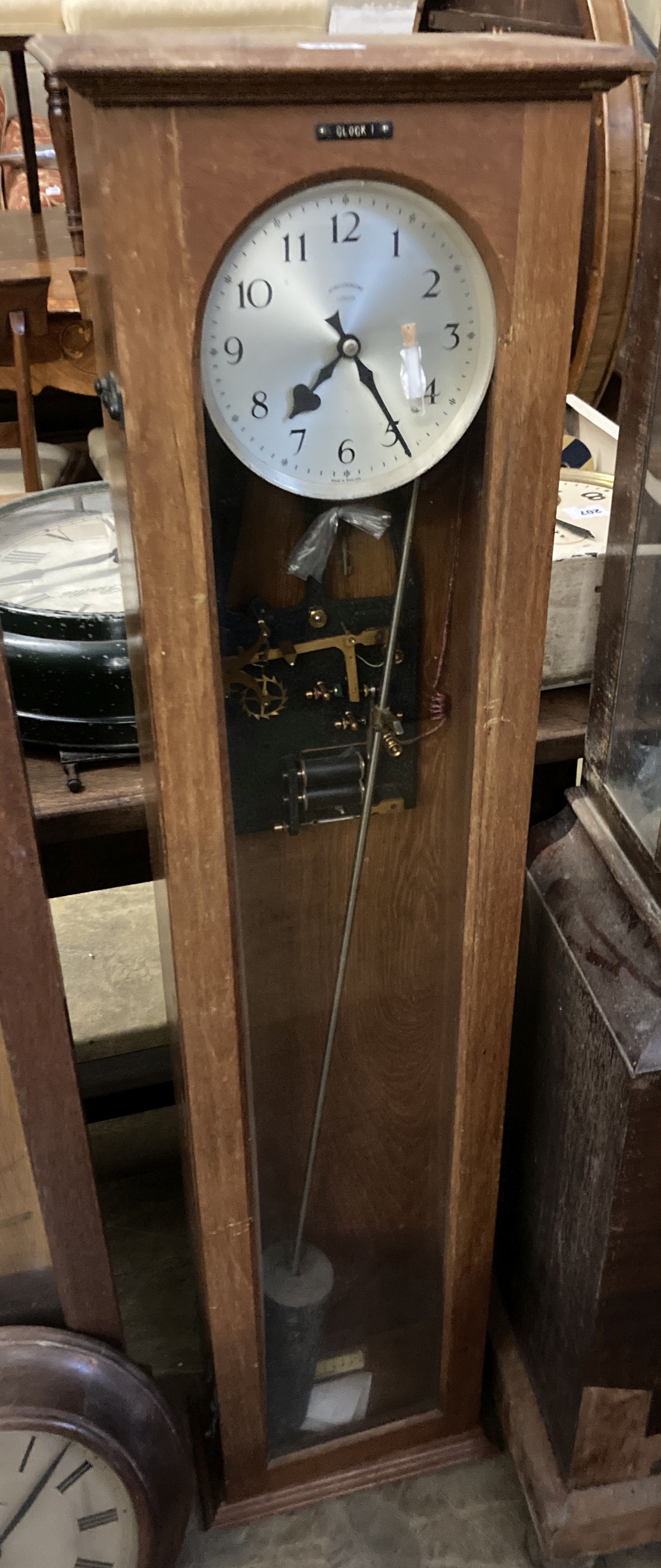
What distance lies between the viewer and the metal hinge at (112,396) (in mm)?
724

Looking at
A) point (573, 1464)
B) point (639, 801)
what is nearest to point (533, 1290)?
point (573, 1464)

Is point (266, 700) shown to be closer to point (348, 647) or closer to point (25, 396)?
point (348, 647)

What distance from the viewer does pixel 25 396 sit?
2176 millimetres

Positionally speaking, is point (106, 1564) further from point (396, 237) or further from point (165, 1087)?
point (396, 237)

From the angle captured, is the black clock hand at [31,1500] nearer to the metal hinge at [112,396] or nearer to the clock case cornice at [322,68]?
the metal hinge at [112,396]

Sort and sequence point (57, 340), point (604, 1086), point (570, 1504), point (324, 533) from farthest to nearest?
point (57, 340), point (570, 1504), point (604, 1086), point (324, 533)

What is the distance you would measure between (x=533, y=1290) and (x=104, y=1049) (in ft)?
3.24

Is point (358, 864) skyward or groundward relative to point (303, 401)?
groundward

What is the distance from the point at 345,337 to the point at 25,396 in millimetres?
1596

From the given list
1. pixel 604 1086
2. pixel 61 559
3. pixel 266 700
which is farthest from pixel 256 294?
pixel 604 1086

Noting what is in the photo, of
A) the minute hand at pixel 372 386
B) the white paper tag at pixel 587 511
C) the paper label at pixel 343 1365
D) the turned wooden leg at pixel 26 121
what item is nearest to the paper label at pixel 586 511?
the white paper tag at pixel 587 511

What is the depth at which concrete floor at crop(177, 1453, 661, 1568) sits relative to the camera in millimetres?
1254

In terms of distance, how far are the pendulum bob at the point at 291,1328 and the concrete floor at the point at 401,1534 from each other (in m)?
0.11

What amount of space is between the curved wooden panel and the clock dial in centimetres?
59
